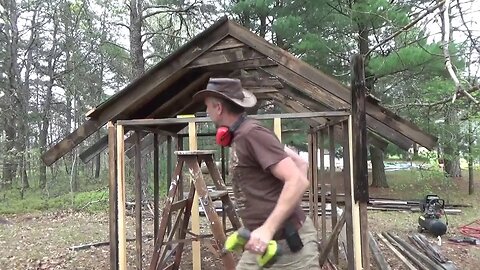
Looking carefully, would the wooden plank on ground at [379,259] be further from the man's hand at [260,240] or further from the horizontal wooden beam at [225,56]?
the man's hand at [260,240]

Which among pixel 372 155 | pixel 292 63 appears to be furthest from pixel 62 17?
pixel 292 63

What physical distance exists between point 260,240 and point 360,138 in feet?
9.30

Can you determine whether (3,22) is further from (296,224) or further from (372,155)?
(296,224)

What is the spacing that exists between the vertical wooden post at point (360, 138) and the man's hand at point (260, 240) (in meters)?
2.69

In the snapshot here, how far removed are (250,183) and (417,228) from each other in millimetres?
9164

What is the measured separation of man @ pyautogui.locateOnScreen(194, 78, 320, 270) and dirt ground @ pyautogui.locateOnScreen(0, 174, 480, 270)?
4.68 meters

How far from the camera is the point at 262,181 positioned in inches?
100

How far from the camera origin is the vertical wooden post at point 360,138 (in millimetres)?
4660

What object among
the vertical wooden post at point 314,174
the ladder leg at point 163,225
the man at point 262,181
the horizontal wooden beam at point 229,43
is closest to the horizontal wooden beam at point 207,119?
the ladder leg at point 163,225

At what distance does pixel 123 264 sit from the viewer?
547cm

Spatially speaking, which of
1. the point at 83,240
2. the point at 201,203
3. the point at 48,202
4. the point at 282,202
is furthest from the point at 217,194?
the point at 48,202

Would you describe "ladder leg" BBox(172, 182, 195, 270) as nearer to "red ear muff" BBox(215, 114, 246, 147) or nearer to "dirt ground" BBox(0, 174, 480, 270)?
"dirt ground" BBox(0, 174, 480, 270)

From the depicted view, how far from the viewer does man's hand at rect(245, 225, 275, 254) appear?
2234mm

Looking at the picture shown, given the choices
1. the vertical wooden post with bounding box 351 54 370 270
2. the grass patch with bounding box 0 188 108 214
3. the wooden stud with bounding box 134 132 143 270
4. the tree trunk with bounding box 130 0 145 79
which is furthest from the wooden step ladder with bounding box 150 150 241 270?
the grass patch with bounding box 0 188 108 214
